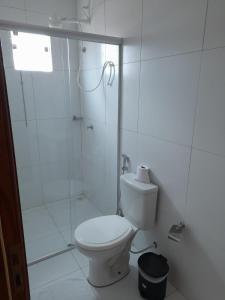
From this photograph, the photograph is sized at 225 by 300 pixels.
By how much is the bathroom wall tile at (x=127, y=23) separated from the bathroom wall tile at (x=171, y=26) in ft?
0.26

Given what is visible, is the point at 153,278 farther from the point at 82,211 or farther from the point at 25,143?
the point at 25,143

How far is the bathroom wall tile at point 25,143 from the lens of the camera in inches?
91.1

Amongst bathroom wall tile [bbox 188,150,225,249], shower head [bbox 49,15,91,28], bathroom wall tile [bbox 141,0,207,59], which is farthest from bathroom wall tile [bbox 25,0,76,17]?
bathroom wall tile [bbox 188,150,225,249]

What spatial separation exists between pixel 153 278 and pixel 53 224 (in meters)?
1.29

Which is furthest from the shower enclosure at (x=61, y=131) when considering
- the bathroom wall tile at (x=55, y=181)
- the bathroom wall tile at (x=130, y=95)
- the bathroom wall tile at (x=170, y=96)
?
the bathroom wall tile at (x=170, y=96)

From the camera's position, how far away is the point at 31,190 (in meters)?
2.54

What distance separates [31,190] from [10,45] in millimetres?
1500

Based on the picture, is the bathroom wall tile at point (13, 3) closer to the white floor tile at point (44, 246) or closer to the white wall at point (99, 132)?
the white wall at point (99, 132)

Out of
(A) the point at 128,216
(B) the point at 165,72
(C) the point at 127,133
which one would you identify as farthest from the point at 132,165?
(B) the point at 165,72

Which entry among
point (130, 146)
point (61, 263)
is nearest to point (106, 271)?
point (61, 263)

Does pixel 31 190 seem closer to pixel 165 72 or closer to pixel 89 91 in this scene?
pixel 89 91

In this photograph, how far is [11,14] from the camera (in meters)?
2.16

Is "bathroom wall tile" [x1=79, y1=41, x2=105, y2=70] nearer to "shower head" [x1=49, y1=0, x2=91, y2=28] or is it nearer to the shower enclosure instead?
the shower enclosure

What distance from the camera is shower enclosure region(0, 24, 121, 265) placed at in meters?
2.09
